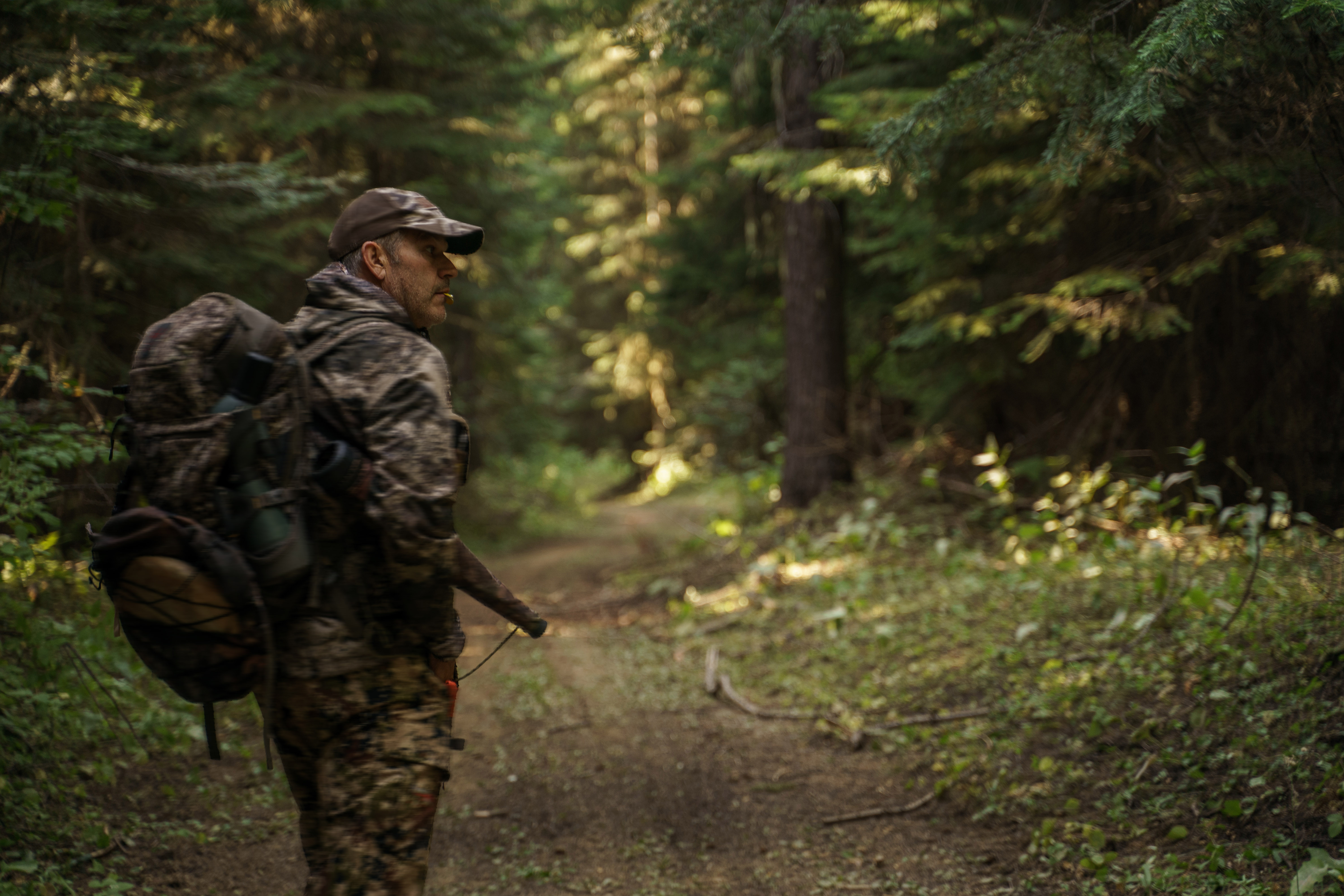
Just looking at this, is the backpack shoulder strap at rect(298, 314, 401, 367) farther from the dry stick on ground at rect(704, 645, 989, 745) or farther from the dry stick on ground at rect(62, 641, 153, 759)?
the dry stick on ground at rect(704, 645, 989, 745)

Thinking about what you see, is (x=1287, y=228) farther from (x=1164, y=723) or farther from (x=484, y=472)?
(x=484, y=472)

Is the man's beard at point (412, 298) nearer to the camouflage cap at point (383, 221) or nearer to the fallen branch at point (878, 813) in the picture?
the camouflage cap at point (383, 221)

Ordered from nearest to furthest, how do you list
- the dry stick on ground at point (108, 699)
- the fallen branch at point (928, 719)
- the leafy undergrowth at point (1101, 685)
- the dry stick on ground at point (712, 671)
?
the leafy undergrowth at point (1101, 685), the dry stick on ground at point (108, 699), the fallen branch at point (928, 719), the dry stick on ground at point (712, 671)

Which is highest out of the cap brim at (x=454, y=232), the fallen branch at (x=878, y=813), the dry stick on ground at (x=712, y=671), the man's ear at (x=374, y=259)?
the cap brim at (x=454, y=232)

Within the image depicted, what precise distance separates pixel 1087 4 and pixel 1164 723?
3848 mm

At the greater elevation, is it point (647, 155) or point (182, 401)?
point (647, 155)

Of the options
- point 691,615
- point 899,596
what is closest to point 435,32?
point 691,615

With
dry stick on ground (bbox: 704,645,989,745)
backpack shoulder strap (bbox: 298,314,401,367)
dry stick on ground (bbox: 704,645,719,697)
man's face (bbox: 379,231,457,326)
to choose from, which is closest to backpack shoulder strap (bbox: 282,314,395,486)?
backpack shoulder strap (bbox: 298,314,401,367)

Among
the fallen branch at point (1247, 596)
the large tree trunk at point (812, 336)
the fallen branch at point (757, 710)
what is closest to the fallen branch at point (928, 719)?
the fallen branch at point (757, 710)

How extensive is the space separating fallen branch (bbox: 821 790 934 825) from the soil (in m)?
0.03

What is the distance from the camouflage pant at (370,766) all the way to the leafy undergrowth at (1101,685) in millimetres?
2721

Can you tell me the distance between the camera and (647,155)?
22.3 m

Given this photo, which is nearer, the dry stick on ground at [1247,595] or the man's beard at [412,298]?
the man's beard at [412,298]

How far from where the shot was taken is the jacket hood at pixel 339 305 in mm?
2650
